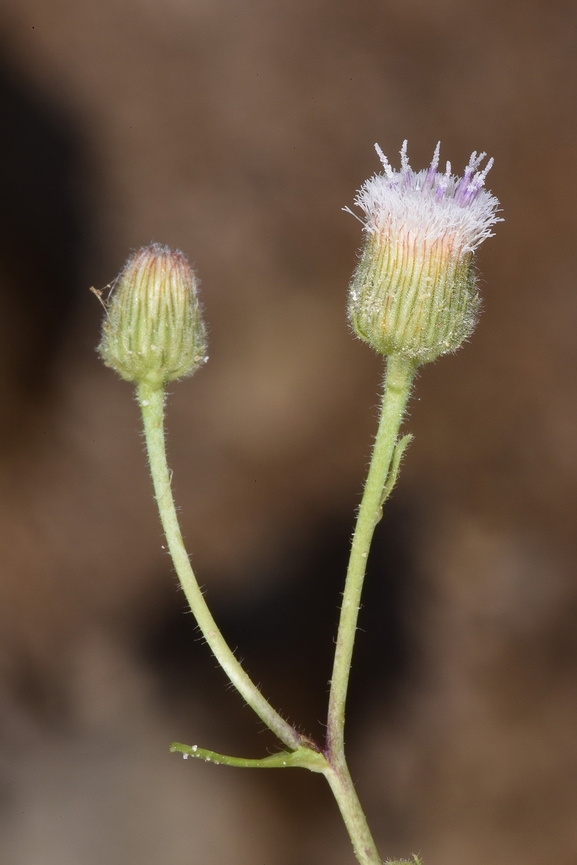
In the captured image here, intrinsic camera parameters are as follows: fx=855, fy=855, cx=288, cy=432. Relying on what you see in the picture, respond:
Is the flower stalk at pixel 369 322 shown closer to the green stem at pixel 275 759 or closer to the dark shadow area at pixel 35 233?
the green stem at pixel 275 759

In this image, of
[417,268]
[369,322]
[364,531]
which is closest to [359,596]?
[364,531]

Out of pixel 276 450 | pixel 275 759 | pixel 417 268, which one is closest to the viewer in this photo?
pixel 275 759

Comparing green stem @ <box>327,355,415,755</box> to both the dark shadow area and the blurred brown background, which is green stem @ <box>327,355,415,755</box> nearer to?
the blurred brown background

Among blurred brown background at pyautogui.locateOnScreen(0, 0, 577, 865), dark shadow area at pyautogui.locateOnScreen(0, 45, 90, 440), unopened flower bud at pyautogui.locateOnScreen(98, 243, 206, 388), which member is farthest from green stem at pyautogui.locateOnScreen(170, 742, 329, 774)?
dark shadow area at pyautogui.locateOnScreen(0, 45, 90, 440)

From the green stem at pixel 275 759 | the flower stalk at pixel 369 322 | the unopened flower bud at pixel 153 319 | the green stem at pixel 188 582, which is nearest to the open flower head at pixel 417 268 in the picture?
the flower stalk at pixel 369 322

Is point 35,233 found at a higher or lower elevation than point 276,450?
higher

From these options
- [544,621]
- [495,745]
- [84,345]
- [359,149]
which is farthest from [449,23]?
[495,745]

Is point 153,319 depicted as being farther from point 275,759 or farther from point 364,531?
point 275,759
